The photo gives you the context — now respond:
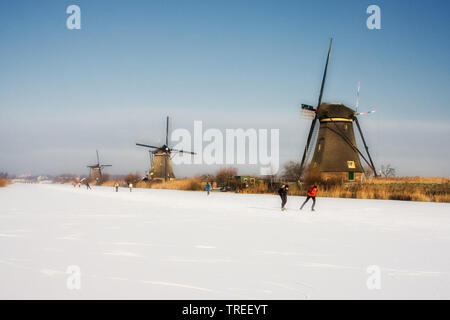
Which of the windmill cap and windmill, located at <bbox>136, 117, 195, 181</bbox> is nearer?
the windmill cap

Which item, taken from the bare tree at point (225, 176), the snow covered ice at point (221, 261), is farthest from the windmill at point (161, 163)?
the snow covered ice at point (221, 261)

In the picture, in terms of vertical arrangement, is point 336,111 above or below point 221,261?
above

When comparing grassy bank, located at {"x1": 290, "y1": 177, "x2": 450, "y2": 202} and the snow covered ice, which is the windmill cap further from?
the snow covered ice

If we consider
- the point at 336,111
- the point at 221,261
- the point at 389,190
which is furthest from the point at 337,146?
the point at 221,261

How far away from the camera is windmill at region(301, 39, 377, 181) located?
27.1 metres

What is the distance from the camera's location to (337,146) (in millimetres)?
27188
